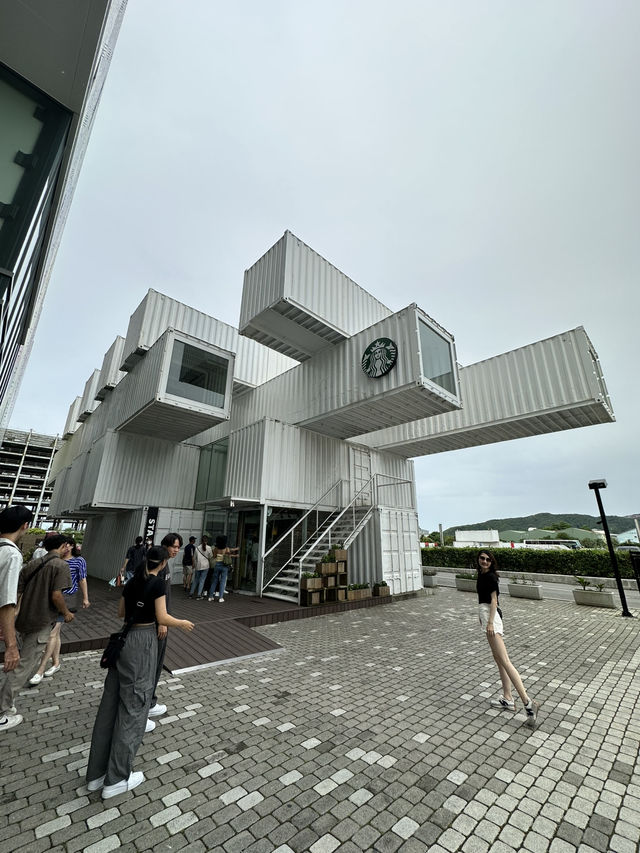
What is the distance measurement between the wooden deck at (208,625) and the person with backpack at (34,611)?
2051 millimetres

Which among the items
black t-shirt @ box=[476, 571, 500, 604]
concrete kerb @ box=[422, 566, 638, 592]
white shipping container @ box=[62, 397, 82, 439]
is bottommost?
concrete kerb @ box=[422, 566, 638, 592]

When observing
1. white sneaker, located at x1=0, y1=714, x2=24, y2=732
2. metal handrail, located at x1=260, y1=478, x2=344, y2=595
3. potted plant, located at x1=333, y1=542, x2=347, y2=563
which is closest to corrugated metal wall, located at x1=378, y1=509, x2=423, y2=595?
potted plant, located at x1=333, y1=542, x2=347, y2=563

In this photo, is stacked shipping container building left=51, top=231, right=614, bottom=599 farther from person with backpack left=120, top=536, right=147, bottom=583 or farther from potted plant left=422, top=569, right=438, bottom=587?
potted plant left=422, top=569, right=438, bottom=587

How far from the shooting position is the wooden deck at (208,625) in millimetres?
5836

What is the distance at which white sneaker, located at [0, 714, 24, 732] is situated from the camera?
11.3 feet

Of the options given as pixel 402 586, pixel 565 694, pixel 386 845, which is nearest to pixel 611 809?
pixel 386 845

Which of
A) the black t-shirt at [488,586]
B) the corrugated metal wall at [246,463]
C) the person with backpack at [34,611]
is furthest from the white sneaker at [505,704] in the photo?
the corrugated metal wall at [246,463]

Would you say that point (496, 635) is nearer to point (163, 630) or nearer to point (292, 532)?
point (163, 630)

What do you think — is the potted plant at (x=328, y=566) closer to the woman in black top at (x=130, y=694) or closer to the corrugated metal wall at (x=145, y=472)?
the woman in black top at (x=130, y=694)

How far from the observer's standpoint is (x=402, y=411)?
37.2 ft

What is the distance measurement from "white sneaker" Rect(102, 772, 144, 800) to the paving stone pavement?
0.16 feet

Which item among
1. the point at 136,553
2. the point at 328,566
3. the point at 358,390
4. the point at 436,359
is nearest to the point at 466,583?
the point at 328,566

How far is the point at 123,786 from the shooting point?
2592 millimetres

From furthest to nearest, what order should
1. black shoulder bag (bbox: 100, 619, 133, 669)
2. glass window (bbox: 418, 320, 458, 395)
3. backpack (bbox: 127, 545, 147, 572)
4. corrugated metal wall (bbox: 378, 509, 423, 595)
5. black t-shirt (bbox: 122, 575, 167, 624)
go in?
corrugated metal wall (bbox: 378, 509, 423, 595), glass window (bbox: 418, 320, 458, 395), backpack (bbox: 127, 545, 147, 572), black t-shirt (bbox: 122, 575, 167, 624), black shoulder bag (bbox: 100, 619, 133, 669)
